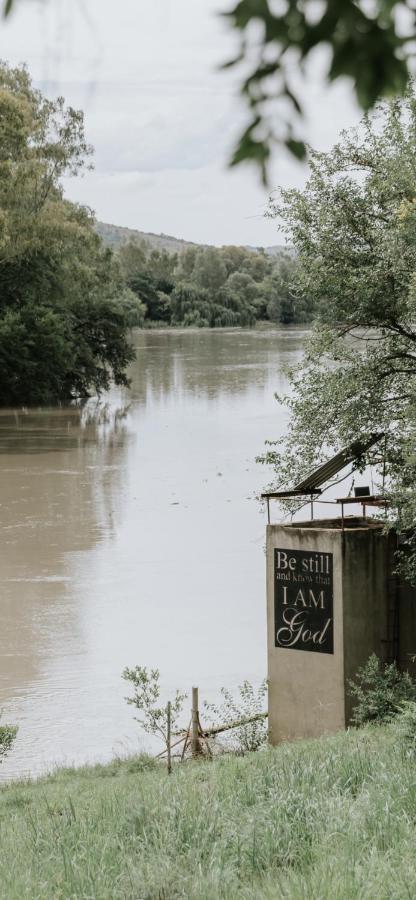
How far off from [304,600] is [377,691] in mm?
1462

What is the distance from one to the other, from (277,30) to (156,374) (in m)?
69.5

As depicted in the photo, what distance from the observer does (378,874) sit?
5199 millimetres

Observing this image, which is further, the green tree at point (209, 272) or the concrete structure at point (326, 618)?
the green tree at point (209, 272)

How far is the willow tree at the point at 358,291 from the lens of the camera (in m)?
15.1

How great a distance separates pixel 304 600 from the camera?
13.6 meters

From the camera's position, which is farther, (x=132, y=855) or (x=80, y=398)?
(x=80, y=398)

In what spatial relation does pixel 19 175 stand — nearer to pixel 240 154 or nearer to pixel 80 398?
pixel 80 398

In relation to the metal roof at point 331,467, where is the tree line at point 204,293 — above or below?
above

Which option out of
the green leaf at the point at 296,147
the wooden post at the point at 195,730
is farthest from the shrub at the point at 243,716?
the green leaf at the point at 296,147

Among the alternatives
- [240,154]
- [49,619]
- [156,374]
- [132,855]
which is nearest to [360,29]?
[240,154]

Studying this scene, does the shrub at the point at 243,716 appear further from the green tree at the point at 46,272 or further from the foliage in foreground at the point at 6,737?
the green tree at the point at 46,272

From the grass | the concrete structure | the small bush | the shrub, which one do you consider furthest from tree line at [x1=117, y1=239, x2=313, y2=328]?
the grass

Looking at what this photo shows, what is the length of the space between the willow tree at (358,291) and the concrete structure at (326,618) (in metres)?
1.63

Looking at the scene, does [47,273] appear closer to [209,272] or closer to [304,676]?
[304,676]
